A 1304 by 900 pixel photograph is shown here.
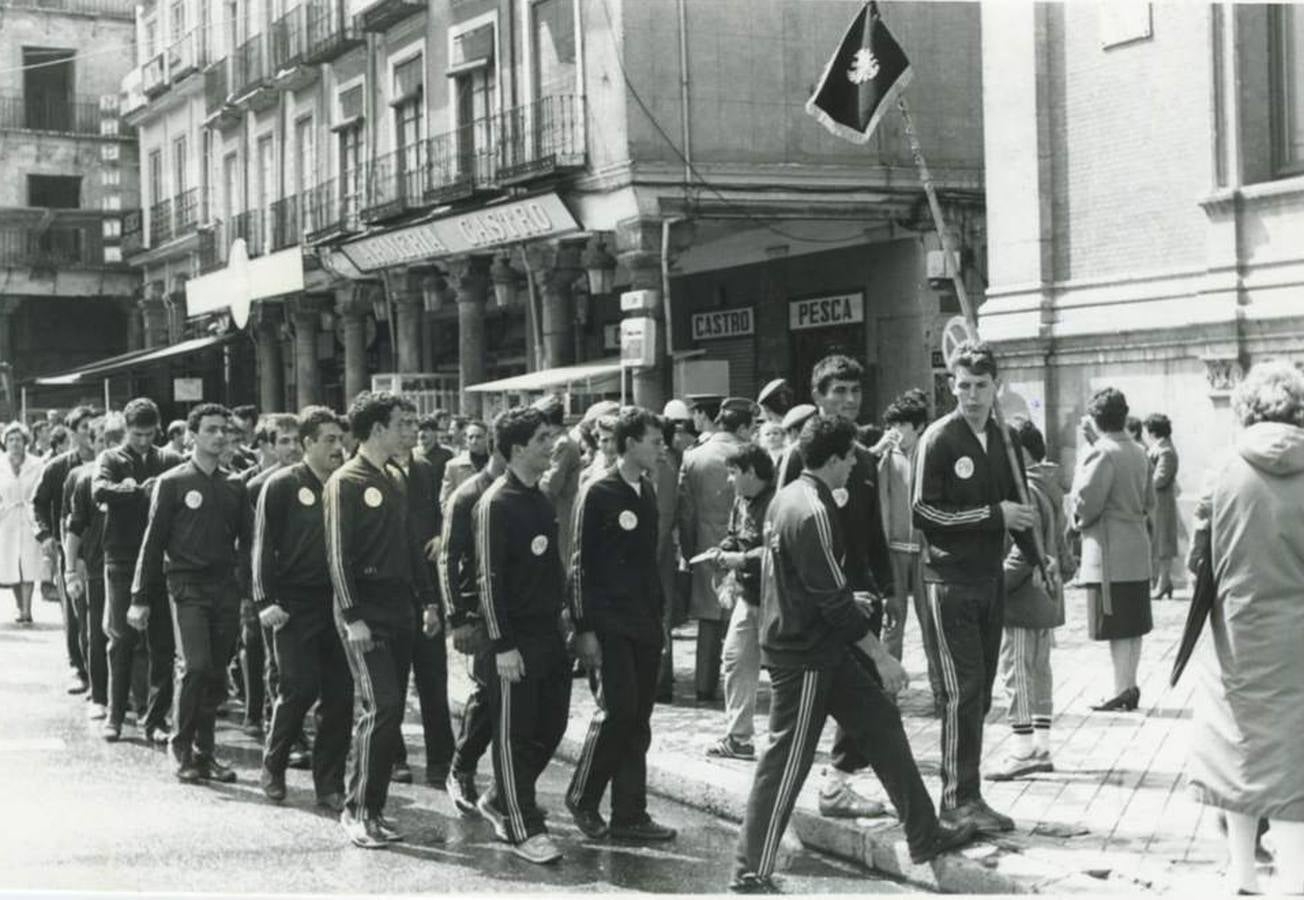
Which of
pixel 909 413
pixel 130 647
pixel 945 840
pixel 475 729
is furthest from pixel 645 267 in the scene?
pixel 945 840

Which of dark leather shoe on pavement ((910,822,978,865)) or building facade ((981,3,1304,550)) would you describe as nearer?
dark leather shoe on pavement ((910,822,978,865))

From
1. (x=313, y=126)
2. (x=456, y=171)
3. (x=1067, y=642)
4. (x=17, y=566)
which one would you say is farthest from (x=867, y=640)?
(x=313, y=126)

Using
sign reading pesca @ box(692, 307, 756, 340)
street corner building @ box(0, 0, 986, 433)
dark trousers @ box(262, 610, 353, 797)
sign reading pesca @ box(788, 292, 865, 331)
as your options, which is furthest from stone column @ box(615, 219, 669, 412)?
dark trousers @ box(262, 610, 353, 797)

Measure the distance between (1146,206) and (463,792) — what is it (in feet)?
32.3

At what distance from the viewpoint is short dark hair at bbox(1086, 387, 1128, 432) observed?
9.45 metres

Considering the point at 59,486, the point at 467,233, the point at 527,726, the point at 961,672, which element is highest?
the point at 467,233

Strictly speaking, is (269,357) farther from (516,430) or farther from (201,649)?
(516,430)

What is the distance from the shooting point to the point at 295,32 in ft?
101

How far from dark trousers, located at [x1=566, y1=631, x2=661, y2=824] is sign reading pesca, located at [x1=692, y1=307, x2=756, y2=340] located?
16802 mm

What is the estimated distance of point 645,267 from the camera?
815 inches

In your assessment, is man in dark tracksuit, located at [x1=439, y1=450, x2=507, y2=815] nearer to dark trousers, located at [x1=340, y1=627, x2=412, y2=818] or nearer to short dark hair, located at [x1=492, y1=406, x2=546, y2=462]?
short dark hair, located at [x1=492, y1=406, x2=546, y2=462]

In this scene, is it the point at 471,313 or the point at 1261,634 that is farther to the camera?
the point at 471,313

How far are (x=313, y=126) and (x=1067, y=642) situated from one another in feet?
71.8

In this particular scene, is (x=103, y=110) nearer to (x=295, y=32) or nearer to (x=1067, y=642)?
(x=295, y=32)
